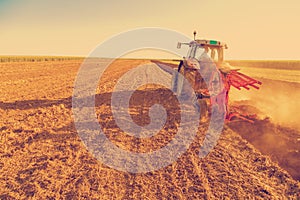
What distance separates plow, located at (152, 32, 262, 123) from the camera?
6.73m

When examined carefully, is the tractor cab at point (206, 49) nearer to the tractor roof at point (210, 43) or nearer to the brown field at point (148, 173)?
the tractor roof at point (210, 43)

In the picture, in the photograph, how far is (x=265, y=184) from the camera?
3908mm

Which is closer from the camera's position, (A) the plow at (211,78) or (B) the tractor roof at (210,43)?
(A) the plow at (211,78)

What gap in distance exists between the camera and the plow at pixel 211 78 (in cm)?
673

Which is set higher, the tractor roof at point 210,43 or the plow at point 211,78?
the tractor roof at point 210,43

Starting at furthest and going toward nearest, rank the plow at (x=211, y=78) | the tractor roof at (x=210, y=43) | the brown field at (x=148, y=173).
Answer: the tractor roof at (x=210, y=43)
the plow at (x=211, y=78)
the brown field at (x=148, y=173)

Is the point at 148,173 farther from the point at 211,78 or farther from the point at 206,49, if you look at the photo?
the point at 206,49

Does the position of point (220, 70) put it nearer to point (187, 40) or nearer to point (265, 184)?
point (187, 40)

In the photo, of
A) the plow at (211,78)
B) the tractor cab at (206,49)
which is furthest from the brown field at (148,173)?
the tractor cab at (206,49)

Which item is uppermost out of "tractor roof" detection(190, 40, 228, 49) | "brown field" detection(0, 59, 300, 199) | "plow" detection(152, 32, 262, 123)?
"tractor roof" detection(190, 40, 228, 49)

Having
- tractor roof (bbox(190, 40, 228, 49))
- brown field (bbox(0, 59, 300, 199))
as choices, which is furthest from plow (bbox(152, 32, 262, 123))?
brown field (bbox(0, 59, 300, 199))

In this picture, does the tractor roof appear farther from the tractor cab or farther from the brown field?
the brown field

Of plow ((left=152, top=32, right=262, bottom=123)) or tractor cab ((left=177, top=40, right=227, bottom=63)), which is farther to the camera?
tractor cab ((left=177, top=40, right=227, bottom=63))

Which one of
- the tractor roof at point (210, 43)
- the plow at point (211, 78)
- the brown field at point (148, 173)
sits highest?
the tractor roof at point (210, 43)
